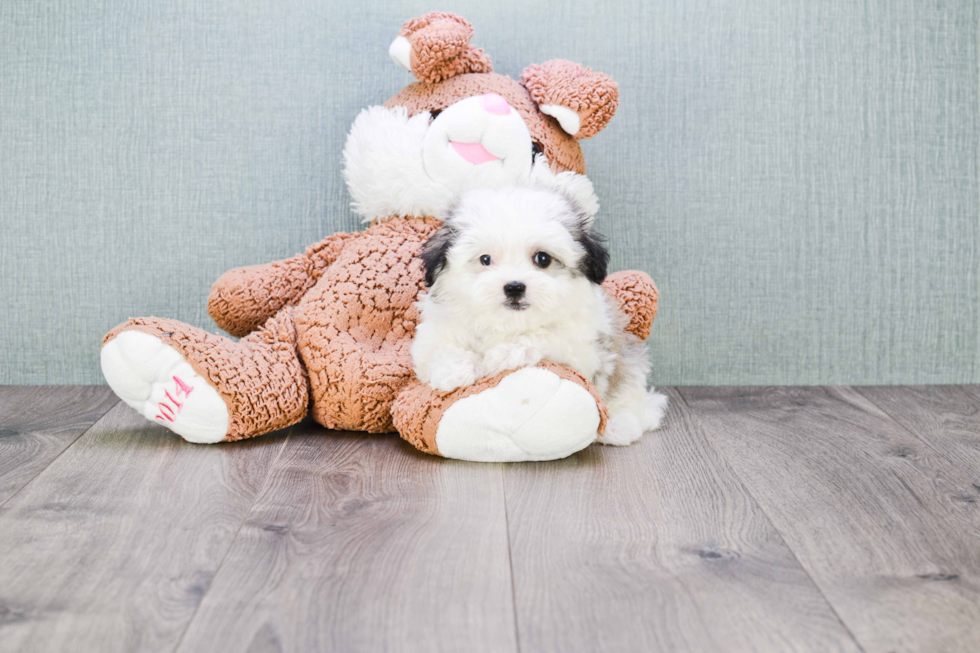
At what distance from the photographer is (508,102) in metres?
1.81

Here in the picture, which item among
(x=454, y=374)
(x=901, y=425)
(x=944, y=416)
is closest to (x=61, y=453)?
(x=454, y=374)

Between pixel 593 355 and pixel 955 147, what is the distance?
4.22ft

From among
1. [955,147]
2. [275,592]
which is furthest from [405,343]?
[955,147]

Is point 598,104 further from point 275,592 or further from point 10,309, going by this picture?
point 10,309

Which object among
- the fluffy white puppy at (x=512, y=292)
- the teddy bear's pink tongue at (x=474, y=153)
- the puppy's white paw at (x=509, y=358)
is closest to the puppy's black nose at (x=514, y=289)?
the fluffy white puppy at (x=512, y=292)

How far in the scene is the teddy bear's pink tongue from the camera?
1754 mm

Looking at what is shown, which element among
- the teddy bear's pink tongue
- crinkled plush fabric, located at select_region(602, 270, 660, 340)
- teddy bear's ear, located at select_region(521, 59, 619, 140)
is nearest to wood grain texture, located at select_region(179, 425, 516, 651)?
crinkled plush fabric, located at select_region(602, 270, 660, 340)

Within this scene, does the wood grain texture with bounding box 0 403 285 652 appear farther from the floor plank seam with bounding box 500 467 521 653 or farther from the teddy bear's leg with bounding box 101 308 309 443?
the floor plank seam with bounding box 500 467 521 653

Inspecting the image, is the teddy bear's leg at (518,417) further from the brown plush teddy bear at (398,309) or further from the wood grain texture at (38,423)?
the wood grain texture at (38,423)

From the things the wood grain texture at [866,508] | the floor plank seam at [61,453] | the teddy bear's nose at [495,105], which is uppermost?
the teddy bear's nose at [495,105]

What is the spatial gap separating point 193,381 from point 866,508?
3.94 ft

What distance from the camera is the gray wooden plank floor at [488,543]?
3.12 ft

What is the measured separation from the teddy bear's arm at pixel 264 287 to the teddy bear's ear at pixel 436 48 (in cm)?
40

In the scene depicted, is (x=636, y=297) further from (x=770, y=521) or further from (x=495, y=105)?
(x=770, y=521)
